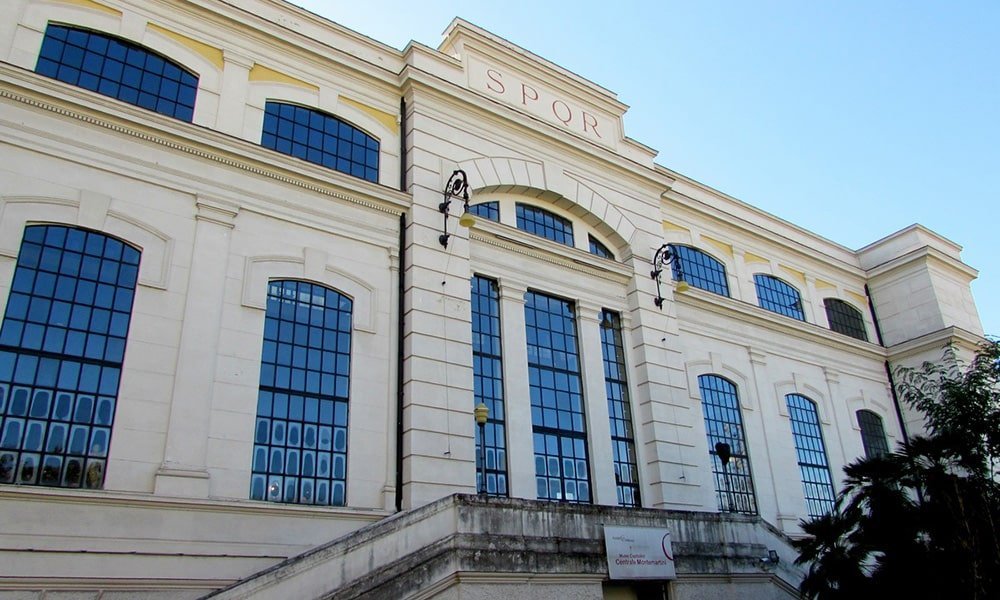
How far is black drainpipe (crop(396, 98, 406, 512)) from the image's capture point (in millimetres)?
Answer: 17219

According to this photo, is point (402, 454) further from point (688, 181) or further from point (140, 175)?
point (688, 181)

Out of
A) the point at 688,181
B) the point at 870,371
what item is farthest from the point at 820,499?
the point at 688,181

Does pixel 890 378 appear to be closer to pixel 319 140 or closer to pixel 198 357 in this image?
pixel 319 140

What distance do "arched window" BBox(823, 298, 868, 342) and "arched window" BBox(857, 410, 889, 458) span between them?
11.1 feet

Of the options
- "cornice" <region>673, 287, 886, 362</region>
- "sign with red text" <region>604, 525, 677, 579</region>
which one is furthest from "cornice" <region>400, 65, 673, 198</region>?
"sign with red text" <region>604, 525, 677, 579</region>

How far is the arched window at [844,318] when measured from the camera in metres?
31.9

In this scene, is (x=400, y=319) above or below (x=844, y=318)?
below

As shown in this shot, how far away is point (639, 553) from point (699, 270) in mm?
14406

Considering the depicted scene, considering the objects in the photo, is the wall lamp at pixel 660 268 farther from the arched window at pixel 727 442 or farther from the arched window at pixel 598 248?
the arched window at pixel 727 442

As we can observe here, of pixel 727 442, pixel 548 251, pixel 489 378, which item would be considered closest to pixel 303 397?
pixel 489 378

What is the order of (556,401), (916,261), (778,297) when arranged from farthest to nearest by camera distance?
(916,261) < (778,297) < (556,401)

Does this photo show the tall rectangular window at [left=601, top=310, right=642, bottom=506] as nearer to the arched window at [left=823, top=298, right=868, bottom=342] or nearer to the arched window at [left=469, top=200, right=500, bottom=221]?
the arched window at [left=469, top=200, right=500, bottom=221]

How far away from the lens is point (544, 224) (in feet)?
76.5

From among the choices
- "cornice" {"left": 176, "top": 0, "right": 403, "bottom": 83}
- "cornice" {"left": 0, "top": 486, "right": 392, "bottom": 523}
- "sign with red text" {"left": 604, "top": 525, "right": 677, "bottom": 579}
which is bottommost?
"sign with red text" {"left": 604, "top": 525, "right": 677, "bottom": 579}
